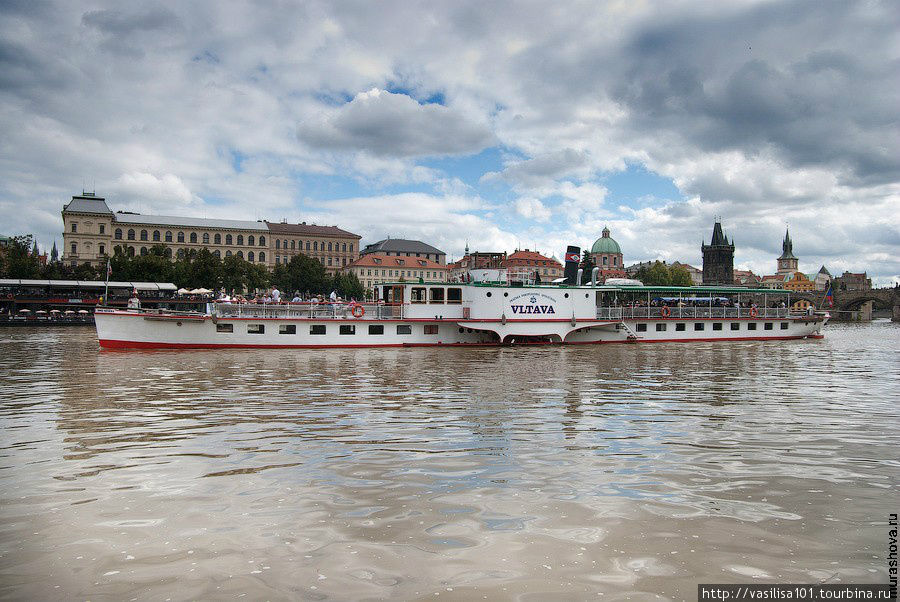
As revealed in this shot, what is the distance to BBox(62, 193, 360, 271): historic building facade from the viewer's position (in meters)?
118

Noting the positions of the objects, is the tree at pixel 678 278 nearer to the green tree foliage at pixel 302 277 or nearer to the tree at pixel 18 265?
the green tree foliage at pixel 302 277

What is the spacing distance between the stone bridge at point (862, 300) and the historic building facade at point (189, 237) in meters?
108

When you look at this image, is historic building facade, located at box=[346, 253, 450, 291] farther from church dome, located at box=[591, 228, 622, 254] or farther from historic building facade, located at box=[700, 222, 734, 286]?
historic building facade, located at box=[700, 222, 734, 286]

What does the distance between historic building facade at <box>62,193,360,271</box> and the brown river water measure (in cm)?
10356

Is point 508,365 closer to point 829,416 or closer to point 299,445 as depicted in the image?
point 829,416

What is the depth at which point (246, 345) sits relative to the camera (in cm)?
3222

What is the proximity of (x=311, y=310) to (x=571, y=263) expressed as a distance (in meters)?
19.0

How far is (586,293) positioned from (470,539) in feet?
113

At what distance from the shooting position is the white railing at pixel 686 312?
1596 inches

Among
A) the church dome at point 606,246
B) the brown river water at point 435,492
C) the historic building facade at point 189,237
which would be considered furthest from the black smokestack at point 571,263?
the church dome at point 606,246

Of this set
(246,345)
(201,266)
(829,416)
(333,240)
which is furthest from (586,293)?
(333,240)

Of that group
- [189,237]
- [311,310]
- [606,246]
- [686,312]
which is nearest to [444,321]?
[311,310]

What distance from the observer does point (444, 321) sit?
35719mm

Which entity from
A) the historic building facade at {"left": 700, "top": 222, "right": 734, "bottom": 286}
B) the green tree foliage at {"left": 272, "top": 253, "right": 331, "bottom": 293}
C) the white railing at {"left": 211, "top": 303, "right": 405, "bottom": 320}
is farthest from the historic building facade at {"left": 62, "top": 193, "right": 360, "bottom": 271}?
the historic building facade at {"left": 700, "top": 222, "right": 734, "bottom": 286}
